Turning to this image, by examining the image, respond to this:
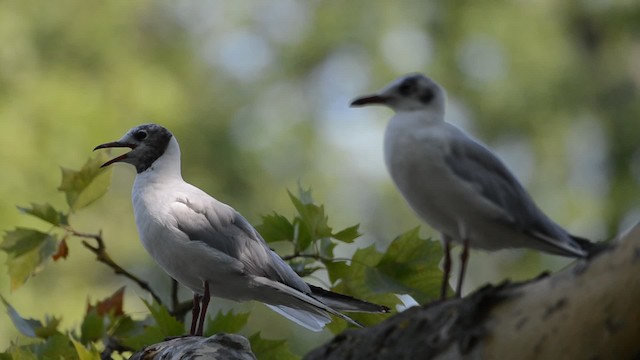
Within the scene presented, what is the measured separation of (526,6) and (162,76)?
339 centimetres

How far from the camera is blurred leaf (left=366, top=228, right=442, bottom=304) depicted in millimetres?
2348

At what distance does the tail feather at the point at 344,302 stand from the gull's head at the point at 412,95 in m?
0.45

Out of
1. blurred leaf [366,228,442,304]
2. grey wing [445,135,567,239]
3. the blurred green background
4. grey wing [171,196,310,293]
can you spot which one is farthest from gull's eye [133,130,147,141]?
the blurred green background

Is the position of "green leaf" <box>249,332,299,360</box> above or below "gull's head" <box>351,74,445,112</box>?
below

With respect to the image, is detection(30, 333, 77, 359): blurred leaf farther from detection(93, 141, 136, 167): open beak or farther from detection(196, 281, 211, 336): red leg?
detection(93, 141, 136, 167): open beak

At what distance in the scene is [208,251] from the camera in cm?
240

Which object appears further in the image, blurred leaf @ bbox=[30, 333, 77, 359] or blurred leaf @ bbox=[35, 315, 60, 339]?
blurred leaf @ bbox=[35, 315, 60, 339]

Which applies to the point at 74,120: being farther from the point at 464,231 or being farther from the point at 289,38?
the point at 464,231

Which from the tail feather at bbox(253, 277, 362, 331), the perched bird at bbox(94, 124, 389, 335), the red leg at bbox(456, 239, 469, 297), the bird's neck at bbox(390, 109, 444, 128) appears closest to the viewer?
the red leg at bbox(456, 239, 469, 297)

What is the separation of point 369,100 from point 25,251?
1.07 meters

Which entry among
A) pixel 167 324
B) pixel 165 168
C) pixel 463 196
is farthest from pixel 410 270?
pixel 165 168

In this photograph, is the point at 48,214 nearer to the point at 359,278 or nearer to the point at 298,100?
the point at 359,278

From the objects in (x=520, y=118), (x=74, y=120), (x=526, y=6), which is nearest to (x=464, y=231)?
(x=74, y=120)

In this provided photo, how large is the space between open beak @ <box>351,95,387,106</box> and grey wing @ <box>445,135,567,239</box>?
21cm
